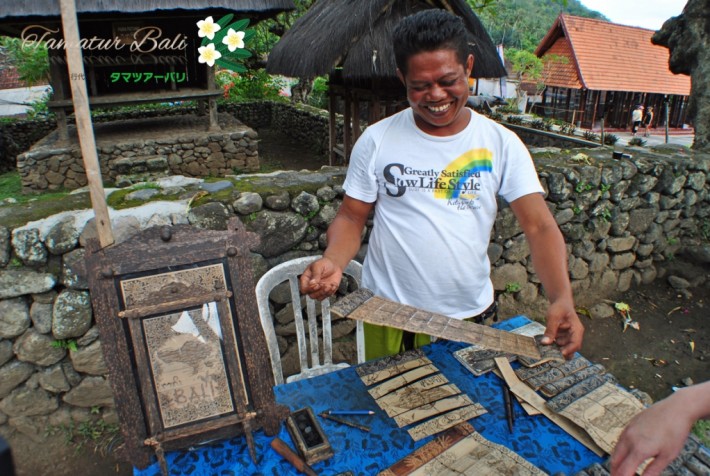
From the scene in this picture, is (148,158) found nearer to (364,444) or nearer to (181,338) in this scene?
(181,338)

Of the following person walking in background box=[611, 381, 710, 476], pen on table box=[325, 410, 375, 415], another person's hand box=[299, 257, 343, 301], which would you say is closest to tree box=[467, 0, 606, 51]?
another person's hand box=[299, 257, 343, 301]

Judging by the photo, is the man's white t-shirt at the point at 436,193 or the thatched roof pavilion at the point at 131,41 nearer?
the man's white t-shirt at the point at 436,193

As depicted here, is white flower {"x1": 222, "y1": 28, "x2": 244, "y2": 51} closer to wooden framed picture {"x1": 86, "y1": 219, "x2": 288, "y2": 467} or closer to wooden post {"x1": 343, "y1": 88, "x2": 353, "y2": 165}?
wooden framed picture {"x1": 86, "y1": 219, "x2": 288, "y2": 467}

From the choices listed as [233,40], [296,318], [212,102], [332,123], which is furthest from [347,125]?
[296,318]

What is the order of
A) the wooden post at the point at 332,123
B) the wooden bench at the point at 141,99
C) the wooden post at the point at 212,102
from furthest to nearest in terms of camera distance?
the wooden post at the point at 212,102 → the wooden bench at the point at 141,99 → the wooden post at the point at 332,123

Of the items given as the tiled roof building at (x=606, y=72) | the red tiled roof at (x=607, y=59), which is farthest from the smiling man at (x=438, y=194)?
the red tiled roof at (x=607, y=59)

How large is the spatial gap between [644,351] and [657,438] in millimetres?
3336

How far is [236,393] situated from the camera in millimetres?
1541

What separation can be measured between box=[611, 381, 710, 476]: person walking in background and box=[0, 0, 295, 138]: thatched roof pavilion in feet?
19.3

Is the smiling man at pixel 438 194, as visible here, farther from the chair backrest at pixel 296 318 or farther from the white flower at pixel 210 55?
the white flower at pixel 210 55

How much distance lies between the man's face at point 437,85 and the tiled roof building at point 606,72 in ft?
56.1

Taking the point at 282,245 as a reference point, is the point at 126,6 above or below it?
above

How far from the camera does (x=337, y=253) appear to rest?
5.98ft

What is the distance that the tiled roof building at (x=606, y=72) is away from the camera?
17.1m
